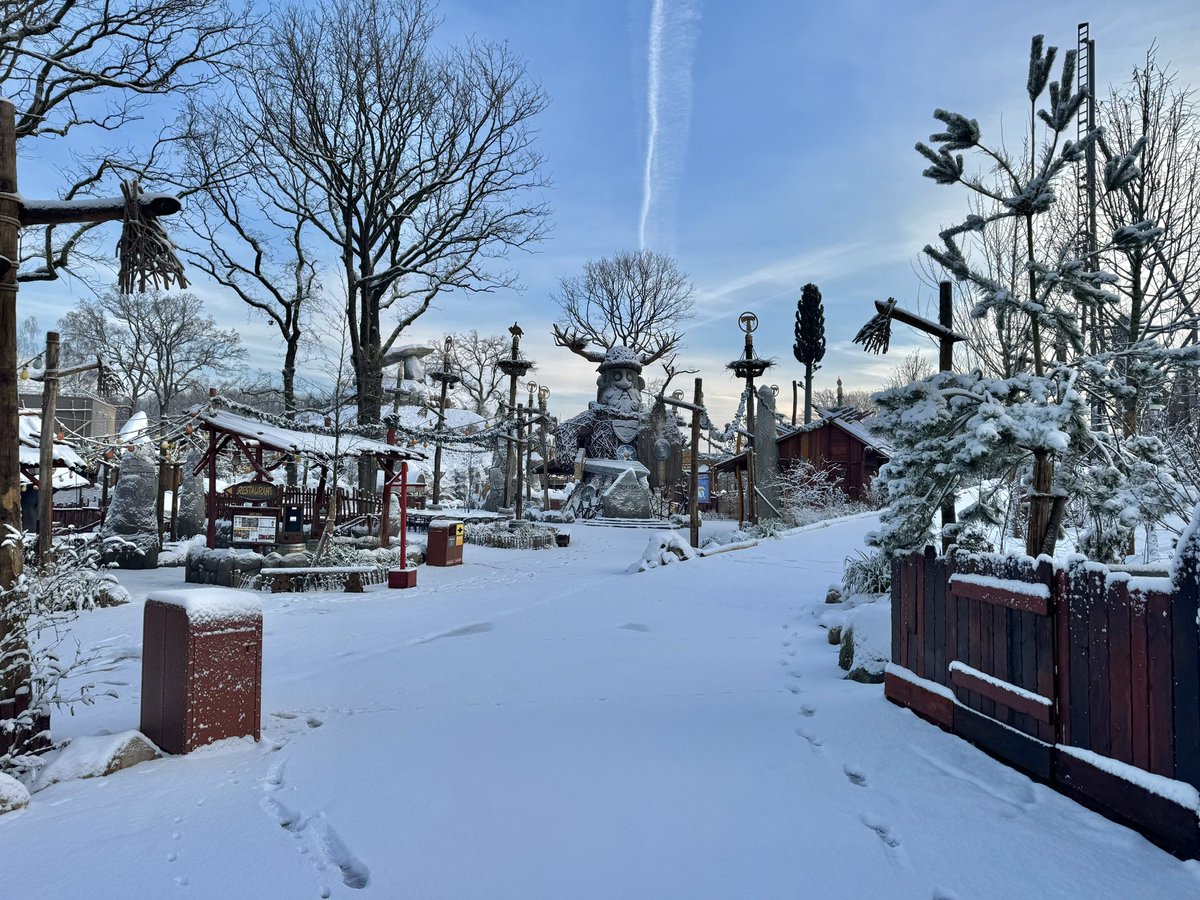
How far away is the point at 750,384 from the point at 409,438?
10.2 metres

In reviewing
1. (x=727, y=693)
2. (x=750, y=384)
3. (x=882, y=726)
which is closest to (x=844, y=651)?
(x=727, y=693)

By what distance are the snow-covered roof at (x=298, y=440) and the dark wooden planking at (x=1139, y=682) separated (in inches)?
525

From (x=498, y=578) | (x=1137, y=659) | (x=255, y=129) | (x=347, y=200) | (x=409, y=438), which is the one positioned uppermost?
(x=255, y=129)

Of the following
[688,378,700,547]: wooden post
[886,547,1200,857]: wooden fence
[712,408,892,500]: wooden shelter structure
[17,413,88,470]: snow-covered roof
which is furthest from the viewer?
[712,408,892,500]: wooden shelter structure

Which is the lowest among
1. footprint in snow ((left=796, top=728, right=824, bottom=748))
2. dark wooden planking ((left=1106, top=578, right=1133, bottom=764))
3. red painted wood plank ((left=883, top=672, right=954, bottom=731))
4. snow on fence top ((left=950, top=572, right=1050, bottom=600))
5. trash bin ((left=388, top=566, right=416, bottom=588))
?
trash bin ((left=388, top=566, right=416, bottom=588))

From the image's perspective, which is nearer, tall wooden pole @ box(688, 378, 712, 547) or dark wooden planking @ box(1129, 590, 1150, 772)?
dark wooden planking @ box(1129, 590, 1150, 772)

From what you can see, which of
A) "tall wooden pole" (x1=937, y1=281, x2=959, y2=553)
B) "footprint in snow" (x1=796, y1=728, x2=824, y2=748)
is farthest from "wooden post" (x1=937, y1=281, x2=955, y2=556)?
"footprint in snow" (x1=796, y1=728, x2=824, y2=748)

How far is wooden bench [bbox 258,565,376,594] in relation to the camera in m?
12.5

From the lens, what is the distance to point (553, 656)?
7.53 meters

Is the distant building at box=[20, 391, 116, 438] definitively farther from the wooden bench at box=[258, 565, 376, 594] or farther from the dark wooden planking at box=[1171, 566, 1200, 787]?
the dark wooden planking at box=[1171, 566, 1200, 787]

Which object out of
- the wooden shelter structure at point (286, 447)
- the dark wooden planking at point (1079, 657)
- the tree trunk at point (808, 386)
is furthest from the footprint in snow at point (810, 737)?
the tree trunk at point (808, 386)

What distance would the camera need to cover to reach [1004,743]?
4129mm

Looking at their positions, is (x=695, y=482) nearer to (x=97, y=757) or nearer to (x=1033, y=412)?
(x=1033, y=412)

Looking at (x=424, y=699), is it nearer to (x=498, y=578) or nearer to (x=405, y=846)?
(x=405, y=846)
